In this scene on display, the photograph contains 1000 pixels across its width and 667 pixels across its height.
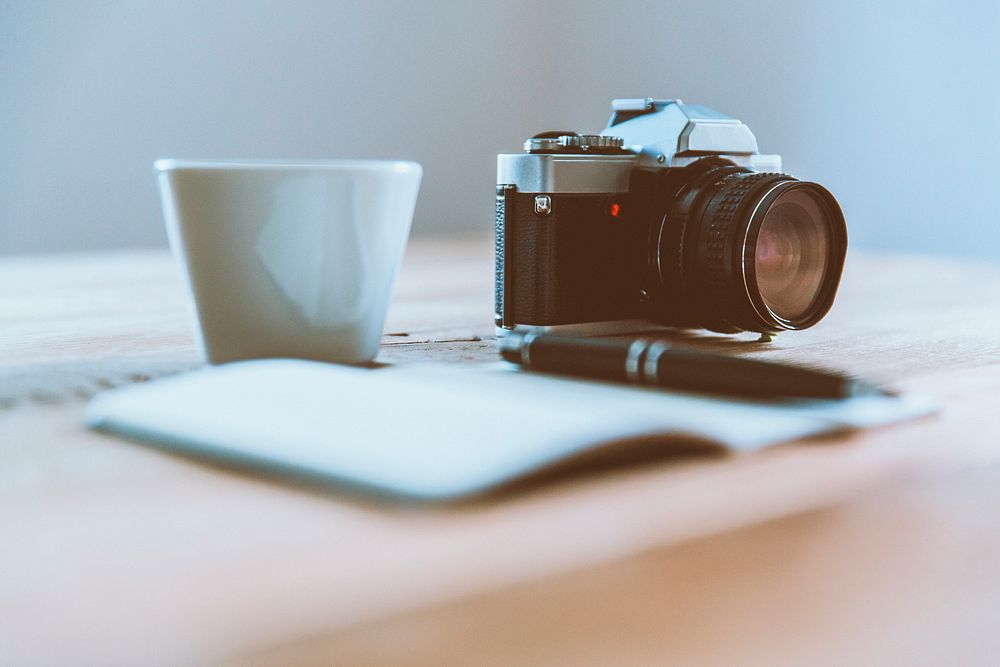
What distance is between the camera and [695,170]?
0.63 m

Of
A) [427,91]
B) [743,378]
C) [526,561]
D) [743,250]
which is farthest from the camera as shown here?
[427,91]

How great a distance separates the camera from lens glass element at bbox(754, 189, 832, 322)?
0.59 meters

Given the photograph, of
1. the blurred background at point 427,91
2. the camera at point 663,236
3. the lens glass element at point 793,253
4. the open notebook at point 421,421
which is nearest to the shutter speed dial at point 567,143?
the camera at point 663,236

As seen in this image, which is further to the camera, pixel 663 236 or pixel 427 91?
pixel 427 91

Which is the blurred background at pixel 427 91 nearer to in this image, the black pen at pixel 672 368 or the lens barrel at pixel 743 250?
the lens barrel at pixel 743 250

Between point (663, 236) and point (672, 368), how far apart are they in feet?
0.75

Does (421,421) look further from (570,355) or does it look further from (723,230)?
(723,230)

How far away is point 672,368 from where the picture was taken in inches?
15.8

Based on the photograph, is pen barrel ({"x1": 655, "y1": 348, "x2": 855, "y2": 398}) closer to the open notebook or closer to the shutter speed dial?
the open notebook

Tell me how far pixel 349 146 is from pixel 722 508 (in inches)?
82.6

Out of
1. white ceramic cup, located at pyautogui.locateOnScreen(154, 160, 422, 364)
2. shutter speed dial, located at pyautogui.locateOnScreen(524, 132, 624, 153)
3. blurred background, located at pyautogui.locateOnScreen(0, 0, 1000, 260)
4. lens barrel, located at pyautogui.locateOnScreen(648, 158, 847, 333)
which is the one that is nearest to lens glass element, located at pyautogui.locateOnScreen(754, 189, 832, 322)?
lens barrel, located at pyautogui.locateOnScreen(648, 158, 847, 333)

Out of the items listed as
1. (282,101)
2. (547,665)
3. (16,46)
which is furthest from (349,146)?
(547,665)

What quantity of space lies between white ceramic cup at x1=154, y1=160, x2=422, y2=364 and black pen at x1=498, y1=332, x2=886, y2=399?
7cm

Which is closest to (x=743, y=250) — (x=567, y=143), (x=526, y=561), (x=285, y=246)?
(x=567, y=143)
